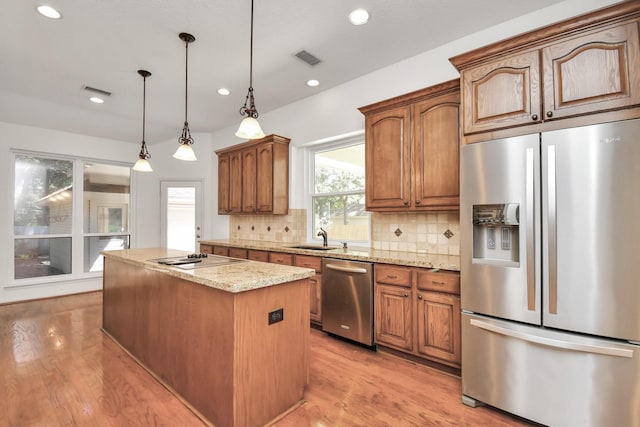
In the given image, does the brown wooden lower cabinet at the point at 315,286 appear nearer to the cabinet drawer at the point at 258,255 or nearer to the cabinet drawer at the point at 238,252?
the cabinet drawer at the point at 258,255

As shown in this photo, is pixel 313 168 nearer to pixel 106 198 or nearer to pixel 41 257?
pixel 106 198

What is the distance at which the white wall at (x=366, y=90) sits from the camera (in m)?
2.38

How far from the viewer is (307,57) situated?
3.04 meters

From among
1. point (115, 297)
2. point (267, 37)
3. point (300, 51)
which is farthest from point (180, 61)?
point (115, 297)

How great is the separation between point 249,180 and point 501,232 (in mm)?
3537

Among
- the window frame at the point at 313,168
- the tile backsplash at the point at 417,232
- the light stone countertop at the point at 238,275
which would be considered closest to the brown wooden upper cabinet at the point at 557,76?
the tile backsplash at the point at 417,232

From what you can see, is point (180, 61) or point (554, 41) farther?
point (180, 61)

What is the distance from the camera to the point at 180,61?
3.08 metres

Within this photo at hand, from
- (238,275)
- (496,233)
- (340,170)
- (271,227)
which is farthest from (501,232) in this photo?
(271,227)

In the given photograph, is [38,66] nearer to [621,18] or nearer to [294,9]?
[294,9]

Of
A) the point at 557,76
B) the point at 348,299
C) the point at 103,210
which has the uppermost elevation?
the point at 557,76

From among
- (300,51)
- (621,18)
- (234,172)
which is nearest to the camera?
(621,18)

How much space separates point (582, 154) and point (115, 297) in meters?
3.97

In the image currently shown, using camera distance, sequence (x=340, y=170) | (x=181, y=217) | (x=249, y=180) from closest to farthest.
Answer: (x=340, y=170) < (x=249, y=180) < (x=181, y=217)
